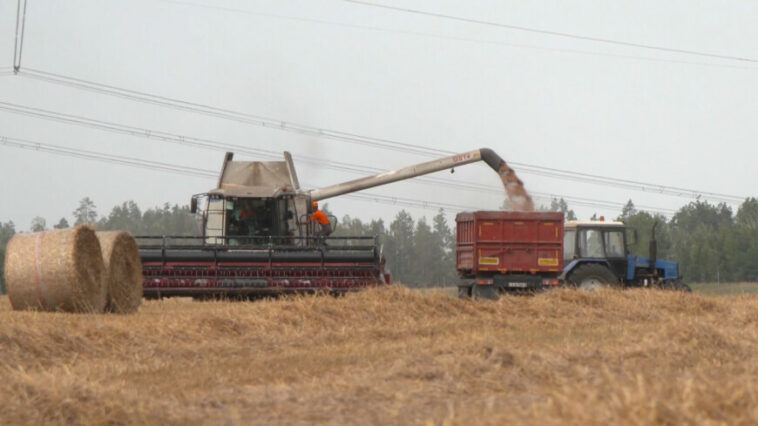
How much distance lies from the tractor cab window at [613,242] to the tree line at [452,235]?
37011 mm

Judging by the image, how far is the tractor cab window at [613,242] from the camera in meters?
28.8

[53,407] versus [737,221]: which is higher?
[737,221]

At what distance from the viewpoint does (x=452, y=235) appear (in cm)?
13125

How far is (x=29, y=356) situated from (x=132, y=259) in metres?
8.30

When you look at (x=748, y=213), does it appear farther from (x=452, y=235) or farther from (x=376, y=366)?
(x=376, y=366)

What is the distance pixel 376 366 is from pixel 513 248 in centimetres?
A: 1616

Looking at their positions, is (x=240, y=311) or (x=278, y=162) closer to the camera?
(x=240, y=311)

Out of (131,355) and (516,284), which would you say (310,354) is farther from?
(516,284)

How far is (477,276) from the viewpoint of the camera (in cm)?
2695

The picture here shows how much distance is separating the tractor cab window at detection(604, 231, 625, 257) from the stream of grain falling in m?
3.71

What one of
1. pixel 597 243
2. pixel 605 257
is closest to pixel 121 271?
pixel 597 243

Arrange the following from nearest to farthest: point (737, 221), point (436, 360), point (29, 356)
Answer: point (436, 360) < point (29, 356) < point (737, 221)

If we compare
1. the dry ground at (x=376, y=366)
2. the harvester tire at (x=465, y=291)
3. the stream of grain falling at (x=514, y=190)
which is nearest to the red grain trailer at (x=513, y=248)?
the harvester tire at (x=465, y=291)

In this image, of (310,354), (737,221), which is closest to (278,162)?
(310,354)
